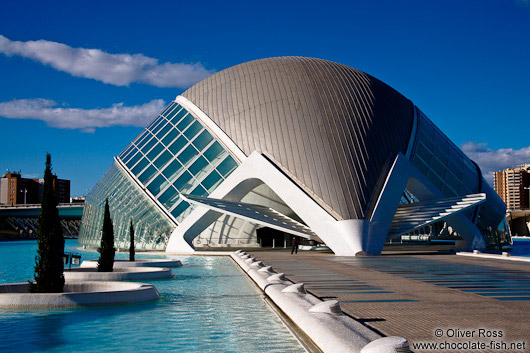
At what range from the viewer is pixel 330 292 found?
11.6 m

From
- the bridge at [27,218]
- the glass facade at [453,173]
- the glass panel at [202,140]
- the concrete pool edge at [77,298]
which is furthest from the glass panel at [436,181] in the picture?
the bridge at [27,218]

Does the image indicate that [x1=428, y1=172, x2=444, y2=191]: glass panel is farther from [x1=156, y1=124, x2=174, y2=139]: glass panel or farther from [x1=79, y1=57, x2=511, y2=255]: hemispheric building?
[x1=156, y1=124, x2=174, y2=139]: glass panel

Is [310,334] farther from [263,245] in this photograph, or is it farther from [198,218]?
[263,245]

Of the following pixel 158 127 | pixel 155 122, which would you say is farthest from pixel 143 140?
pixel 155 122

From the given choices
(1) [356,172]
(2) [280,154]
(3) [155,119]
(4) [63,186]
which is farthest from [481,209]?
(4) [63,186]

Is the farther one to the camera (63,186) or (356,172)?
(63,186)

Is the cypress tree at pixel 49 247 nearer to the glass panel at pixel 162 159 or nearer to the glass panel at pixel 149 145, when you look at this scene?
the glass panel at pixel 162 159

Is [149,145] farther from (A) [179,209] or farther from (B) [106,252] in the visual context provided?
(B) [106,252]

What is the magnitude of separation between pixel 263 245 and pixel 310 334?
3243cm

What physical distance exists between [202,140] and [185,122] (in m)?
2.85

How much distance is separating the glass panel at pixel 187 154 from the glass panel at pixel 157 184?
4.96 ft

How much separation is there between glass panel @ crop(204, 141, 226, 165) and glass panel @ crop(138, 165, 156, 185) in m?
3.74

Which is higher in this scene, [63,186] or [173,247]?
[63,186]

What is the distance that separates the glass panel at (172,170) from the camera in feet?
113
